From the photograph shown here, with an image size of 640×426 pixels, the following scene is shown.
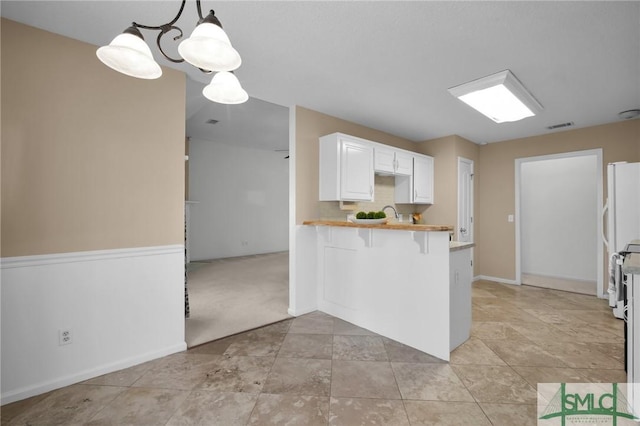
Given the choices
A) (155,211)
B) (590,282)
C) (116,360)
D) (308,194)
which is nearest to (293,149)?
(308,194)

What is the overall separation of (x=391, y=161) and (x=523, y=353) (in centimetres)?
281

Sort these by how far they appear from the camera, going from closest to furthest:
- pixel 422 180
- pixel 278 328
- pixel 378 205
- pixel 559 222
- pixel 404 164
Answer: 1. pixel 278 328
2. pixel 404 164
3. pixel 378 205
4. pixel 422 180
5. pixel 559 222

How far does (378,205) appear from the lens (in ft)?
15.5

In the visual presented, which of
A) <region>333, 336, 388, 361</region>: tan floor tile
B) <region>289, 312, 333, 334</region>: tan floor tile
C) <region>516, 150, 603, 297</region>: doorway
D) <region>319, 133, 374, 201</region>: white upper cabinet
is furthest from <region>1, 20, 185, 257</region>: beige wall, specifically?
<region>516, 150, 603, 297</region>: doorway

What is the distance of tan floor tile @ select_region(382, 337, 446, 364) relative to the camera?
2.38m

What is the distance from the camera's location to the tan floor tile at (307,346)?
2.46 m

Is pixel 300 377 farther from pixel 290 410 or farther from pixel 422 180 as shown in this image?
pixel 422 180

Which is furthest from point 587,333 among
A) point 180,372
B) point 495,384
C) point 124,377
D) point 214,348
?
point 124,377

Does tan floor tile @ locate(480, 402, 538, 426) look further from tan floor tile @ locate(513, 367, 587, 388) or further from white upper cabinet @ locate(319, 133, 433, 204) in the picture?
white upper cabinet @ locate(319, 133, 433, 204)

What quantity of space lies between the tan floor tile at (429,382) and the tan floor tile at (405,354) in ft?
0.26

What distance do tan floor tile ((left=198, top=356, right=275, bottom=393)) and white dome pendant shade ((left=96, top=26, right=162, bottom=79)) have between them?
2012mm

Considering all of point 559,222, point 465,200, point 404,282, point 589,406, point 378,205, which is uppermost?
point 465,200

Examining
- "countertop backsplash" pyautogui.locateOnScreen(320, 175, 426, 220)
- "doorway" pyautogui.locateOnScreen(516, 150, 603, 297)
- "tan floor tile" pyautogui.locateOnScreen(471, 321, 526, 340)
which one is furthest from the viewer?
"doorway" pyautogui.locateOnScreen(516, 150, 603, 297)

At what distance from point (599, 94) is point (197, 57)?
414 cm
